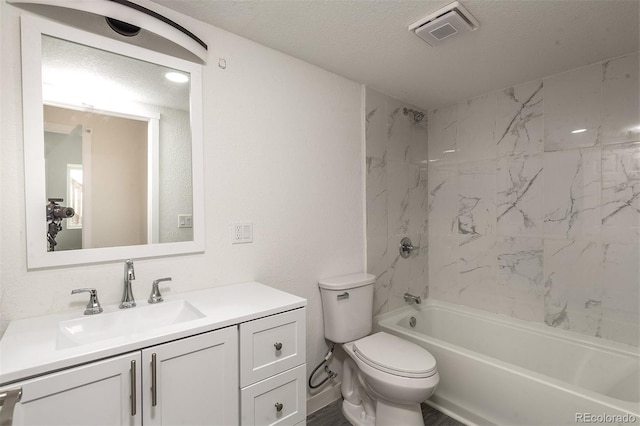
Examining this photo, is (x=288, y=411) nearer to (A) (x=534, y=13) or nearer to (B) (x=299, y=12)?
(B) (x=299, y=12)

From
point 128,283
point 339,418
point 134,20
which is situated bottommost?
point 339,418

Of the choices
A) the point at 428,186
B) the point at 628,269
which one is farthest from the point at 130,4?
the point at 628,269

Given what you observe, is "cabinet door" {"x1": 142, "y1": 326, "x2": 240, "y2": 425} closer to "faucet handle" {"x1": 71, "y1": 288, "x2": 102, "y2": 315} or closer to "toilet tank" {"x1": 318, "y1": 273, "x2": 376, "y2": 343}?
"faucet handle" {"x1": 71, "y1": 288, "x2": 102, "y2": 315}

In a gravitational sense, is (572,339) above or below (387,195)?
below

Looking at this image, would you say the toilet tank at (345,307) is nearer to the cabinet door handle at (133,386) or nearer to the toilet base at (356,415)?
the toilet base at (356,415)

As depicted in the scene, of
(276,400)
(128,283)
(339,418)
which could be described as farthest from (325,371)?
(128,283)

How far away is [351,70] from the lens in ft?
6.81

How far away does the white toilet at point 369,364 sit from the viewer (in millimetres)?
1593

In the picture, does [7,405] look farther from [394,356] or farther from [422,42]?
[422,42]

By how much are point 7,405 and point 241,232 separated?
3.44 feet

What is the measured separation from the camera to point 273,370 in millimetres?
1258

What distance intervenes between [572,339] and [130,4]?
307cm

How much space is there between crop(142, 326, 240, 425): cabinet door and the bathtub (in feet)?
4.63

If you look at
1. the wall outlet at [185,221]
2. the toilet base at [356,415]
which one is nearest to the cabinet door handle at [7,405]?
the wall outlet at [185,221]
